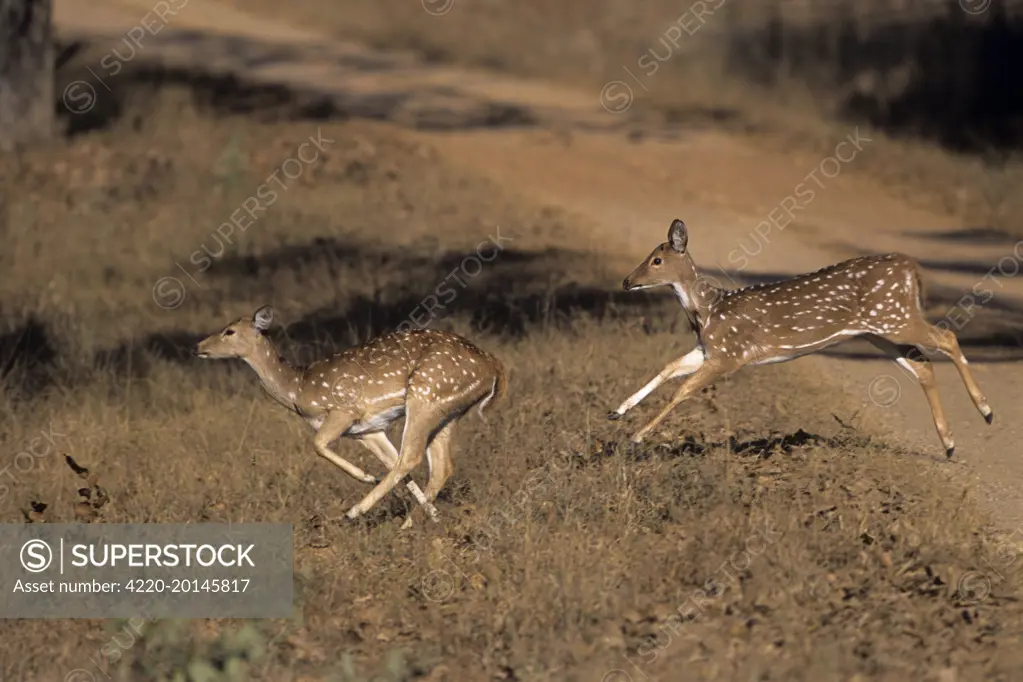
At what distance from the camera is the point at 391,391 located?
33.3 feet

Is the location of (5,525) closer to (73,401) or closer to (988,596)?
(73,401)

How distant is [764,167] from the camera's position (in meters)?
20.9

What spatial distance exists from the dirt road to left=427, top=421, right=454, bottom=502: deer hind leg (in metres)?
1.80

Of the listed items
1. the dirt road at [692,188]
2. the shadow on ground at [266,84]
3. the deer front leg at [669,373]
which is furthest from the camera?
the shadow on ground at [266,84]

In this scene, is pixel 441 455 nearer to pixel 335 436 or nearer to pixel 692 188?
pixel 335 436

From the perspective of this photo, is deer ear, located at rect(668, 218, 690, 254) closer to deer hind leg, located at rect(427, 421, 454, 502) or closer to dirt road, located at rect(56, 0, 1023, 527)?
dirt road, located at rect(56, 0, 1023, 527)

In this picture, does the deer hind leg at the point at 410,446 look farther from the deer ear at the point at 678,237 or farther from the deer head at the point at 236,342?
the deer ear at the point at 678,237

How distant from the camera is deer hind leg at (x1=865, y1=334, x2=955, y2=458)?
35.8 ft

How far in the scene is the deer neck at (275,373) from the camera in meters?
10.6

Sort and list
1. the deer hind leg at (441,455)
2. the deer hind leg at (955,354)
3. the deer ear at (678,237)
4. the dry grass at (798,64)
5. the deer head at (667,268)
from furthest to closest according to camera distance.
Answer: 1. the dry grass at (798,64)
2. the deer head at (667,268)
3. the deer ear at (678,237)
4. the deer hind leg at (955,354)
5. the deer hind leg at (441,455)

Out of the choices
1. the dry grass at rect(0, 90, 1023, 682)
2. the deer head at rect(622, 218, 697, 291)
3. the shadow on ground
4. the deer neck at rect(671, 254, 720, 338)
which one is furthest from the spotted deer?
the shadow on ground

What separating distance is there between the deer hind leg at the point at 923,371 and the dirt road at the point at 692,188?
18 cm

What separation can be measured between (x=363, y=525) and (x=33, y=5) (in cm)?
1240

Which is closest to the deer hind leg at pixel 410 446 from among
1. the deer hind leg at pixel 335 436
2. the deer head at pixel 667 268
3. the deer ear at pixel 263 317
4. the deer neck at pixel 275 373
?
the deer hind leg at pixel 335 436
